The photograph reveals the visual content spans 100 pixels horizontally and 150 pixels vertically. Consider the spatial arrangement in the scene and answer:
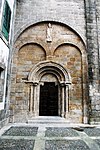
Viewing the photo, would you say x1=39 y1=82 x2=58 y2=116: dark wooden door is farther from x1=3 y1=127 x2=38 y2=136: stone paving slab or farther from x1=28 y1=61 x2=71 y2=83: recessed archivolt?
x1=3 y1=127 x2=38 y2=136: stone paving slab

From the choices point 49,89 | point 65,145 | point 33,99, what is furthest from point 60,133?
point 49,89

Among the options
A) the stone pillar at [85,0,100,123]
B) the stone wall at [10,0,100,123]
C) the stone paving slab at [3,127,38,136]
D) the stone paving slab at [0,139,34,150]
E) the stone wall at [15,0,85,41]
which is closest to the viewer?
the stone paving slab at [0,139,34,150]

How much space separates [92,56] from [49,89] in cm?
237

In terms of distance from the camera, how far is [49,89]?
6.77m

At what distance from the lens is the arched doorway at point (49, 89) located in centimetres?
644

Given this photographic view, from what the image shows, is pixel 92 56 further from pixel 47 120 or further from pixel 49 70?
pixel 47 120

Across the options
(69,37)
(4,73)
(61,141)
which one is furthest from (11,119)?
(69,37)

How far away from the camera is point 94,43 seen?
6.83m

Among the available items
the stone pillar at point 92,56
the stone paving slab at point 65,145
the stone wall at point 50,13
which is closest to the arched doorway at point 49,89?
the stone pillar at point 92,56

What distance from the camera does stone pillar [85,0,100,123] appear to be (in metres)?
6.25

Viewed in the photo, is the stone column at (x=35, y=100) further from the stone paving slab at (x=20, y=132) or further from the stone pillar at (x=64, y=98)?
the stone paving slab at (x=20, y=132)

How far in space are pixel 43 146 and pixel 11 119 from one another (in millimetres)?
3157

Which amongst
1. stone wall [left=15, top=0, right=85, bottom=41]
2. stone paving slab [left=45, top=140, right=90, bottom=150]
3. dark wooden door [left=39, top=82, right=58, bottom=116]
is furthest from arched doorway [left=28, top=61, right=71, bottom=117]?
stone paving slab [left=45, top=140, right=90, bottom=150]

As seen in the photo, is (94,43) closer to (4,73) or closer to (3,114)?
(4,73)
